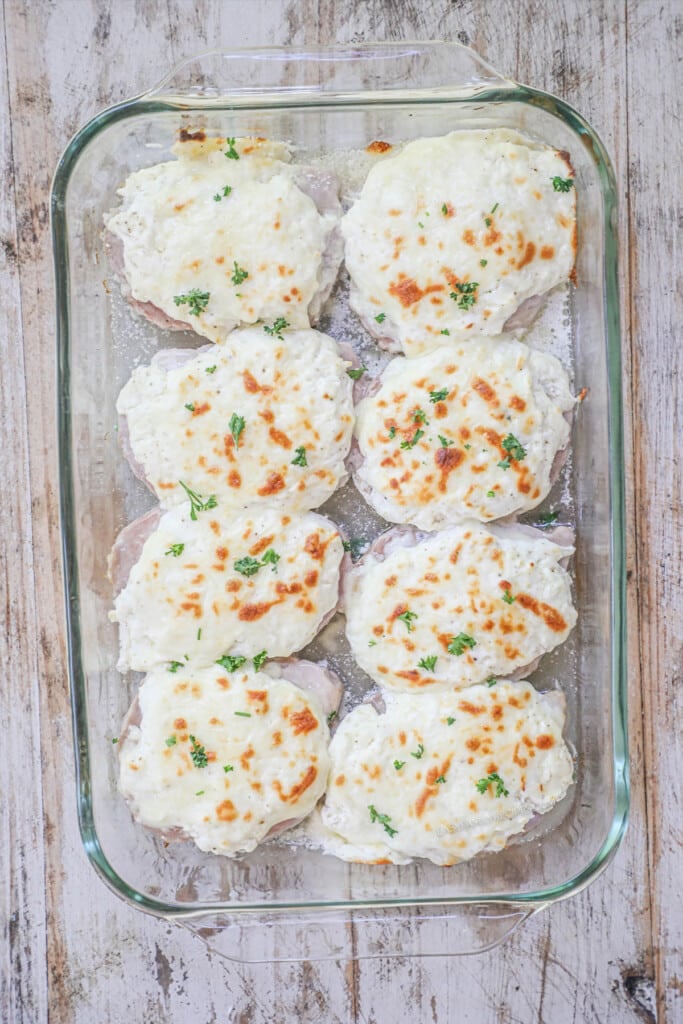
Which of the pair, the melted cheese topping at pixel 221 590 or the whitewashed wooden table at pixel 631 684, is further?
the whitewashed wooden table at pixel 631 684

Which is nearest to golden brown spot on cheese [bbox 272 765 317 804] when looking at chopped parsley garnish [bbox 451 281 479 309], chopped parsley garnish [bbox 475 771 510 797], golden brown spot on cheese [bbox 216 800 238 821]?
golden brown spot on cheese [bbox 216 800 238 821]

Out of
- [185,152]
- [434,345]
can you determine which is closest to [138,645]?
[434,345]

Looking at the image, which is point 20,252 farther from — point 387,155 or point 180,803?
point 180,803

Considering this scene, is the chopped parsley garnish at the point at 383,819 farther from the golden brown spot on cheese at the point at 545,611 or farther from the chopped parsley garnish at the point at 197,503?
the chopped parsley garnish at the point at 197,503

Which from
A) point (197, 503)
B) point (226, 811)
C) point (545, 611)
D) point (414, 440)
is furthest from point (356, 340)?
point (226, 811)

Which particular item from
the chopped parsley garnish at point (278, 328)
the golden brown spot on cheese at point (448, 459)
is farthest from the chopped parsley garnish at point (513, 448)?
the chopped parsley garnish at point (278, 328)

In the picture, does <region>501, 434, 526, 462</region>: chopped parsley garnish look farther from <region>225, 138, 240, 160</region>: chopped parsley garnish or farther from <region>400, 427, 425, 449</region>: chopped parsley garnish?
<region>225, 138, 240, 160</region>: chopped parsley garnish
